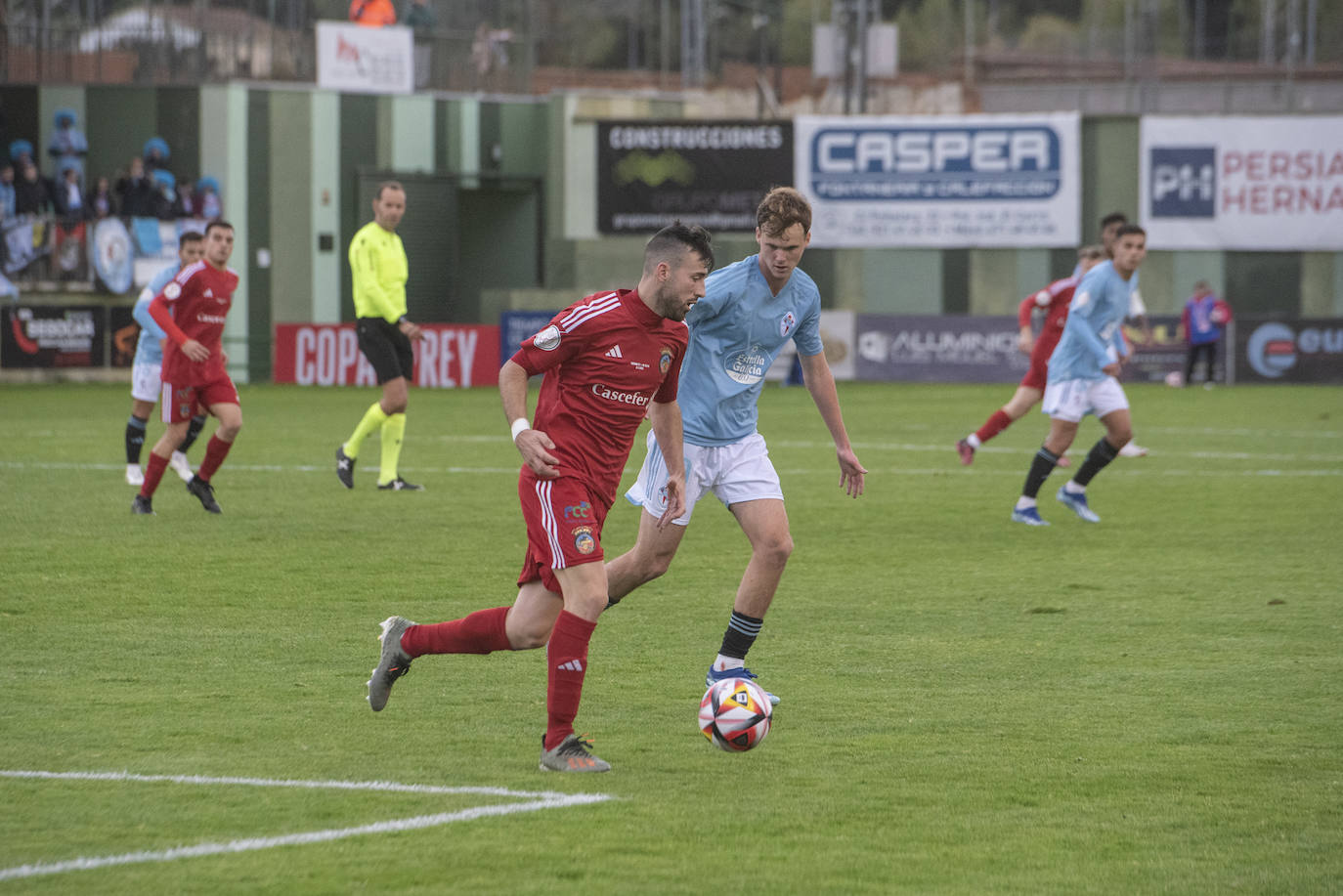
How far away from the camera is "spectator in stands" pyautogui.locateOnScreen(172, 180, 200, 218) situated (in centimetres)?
3319

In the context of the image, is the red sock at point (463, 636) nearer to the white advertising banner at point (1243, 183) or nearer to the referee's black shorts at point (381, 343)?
the referee's black shorts at point (381, 343)

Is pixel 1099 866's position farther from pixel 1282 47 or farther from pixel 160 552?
pixel 1282 47

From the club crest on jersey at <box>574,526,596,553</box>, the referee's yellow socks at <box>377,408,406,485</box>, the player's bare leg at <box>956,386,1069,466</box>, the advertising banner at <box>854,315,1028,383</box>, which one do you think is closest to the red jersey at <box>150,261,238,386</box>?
the referee's yellow socks at <box>377,408,406,485</box>

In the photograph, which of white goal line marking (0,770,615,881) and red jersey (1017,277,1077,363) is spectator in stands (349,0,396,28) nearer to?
red jersey (1017,277,1077,363)

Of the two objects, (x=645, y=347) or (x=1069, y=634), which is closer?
(x=645, y=347)

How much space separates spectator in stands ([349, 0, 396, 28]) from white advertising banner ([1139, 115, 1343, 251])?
15030 millimetres

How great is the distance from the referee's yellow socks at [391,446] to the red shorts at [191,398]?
198 cm

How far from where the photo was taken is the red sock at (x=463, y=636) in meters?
6.09

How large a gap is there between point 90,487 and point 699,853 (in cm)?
1074

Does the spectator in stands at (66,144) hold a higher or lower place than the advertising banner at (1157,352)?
higher

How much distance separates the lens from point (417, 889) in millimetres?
4473

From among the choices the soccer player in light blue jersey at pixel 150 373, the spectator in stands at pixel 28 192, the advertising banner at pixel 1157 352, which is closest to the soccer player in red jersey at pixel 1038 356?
the soccer player in light blue jersey at pixel 150 373

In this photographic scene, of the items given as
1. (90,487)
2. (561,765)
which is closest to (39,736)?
(561,765)

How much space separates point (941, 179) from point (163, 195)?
14.8 metres
